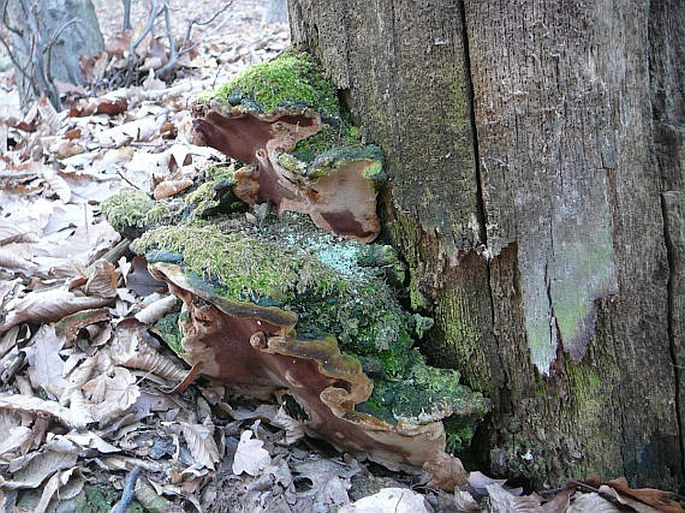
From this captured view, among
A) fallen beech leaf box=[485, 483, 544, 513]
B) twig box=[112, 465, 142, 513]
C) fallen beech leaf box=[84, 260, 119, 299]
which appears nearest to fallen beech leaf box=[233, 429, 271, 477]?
twig box=[112, 465, 142, 513]

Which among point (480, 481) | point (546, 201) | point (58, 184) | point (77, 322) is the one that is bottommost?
point (480, 481)

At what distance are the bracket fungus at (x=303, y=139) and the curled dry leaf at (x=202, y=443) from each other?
2.97 feet

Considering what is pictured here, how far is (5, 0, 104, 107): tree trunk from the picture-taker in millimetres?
6613

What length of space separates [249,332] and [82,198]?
108 inches

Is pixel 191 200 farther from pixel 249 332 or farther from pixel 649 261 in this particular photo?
pixel 649 261

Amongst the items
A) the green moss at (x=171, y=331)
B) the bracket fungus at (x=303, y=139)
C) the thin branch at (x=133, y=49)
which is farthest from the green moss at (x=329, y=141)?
the thin branch at (x=133, y=49)

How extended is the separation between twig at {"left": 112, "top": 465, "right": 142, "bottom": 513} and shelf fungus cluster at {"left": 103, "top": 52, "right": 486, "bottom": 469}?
43 cm

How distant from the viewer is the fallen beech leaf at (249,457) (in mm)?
2275

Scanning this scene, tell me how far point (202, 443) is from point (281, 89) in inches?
53.1

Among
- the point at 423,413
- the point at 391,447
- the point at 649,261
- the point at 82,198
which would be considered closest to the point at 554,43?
the point at 649,261

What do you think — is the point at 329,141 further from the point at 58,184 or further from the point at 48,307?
the point at 58,184

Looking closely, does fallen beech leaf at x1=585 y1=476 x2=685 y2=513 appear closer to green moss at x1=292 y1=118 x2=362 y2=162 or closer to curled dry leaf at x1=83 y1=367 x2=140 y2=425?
green moss at x1=292 y1=118 x2=362 y2=162

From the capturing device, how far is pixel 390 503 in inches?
80.8

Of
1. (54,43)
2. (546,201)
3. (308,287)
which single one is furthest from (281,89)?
(54,43)
